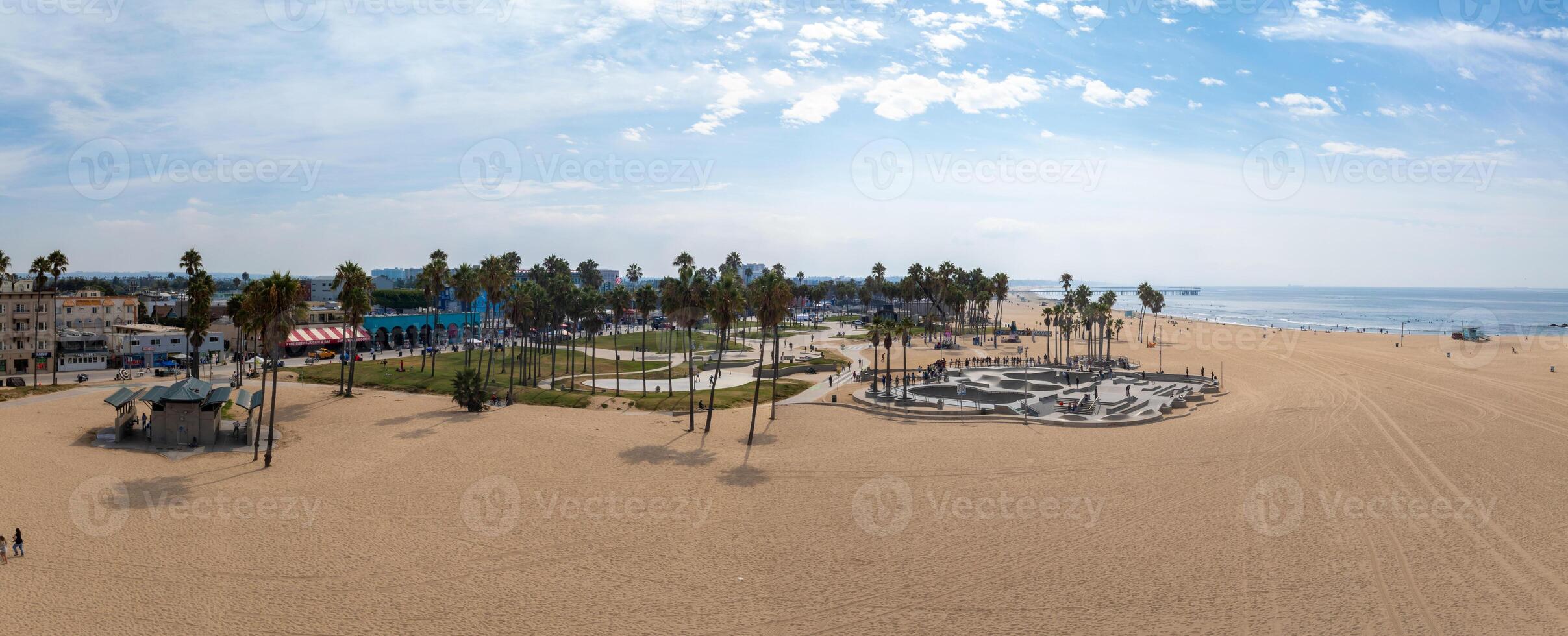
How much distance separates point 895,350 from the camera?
8562 centimetres

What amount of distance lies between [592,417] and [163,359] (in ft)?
158

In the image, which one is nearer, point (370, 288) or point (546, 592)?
point (546, 592)

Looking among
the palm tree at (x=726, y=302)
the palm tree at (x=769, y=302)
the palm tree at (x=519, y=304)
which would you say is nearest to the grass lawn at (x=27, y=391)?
the palm tree at (x=519, y=304)

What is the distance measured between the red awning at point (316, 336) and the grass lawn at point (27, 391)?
1966 cm

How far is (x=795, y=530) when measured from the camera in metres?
23.7

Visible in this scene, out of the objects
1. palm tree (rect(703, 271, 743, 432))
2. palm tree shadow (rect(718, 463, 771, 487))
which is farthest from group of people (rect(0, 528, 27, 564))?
palm tree (rect(703, 271, 743, 432))

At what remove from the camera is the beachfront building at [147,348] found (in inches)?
2448

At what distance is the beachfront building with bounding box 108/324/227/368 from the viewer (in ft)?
204

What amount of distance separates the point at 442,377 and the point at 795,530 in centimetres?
4309

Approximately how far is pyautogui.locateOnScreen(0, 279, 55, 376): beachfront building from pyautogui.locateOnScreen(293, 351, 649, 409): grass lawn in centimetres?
1888

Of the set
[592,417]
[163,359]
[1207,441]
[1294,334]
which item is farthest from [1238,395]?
[163,359]

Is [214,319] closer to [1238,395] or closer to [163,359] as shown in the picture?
[163,359]

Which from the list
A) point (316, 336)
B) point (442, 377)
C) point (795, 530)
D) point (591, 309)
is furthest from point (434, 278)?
point (795, 530)

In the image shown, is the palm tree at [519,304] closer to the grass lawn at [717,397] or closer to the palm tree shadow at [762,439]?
the grass lawn at [717,397]
